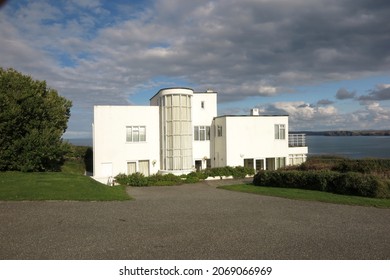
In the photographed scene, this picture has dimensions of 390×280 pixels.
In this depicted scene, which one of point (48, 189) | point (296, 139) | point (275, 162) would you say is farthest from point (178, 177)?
point (296, 139)

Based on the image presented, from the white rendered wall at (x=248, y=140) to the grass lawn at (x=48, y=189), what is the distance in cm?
1370

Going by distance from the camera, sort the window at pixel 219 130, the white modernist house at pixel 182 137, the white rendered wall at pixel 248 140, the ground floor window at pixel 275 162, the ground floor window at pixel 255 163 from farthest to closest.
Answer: the ground floor window at pixel 275 162, the ground floor window at pixel 255 163, the window at pixel 219 130, the white rendered wall at pixel 248 140, the white modernist house at pixel 182 137

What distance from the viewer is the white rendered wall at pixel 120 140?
26141 mm

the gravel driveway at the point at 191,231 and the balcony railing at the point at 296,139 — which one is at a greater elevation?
the balcony railing at the point at 296,139

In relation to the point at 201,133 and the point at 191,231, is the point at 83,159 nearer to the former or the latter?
the point at 201,133

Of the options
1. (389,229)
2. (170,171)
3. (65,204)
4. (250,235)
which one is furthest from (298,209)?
(170,171)

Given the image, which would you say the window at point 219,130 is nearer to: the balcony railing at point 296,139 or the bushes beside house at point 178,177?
the bushes beside house at point 178,177

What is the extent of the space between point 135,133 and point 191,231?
61.4 feet

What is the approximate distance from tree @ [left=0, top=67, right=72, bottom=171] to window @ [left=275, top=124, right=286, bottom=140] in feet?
59.6

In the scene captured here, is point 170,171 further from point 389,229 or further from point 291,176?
point 389,229

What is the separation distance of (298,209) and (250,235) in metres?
4.83

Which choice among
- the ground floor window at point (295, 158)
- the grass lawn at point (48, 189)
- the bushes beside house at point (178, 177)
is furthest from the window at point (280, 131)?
the grass lawn at point (48, 189)

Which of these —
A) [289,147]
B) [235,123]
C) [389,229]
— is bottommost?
[389,229]

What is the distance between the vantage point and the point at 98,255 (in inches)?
290
